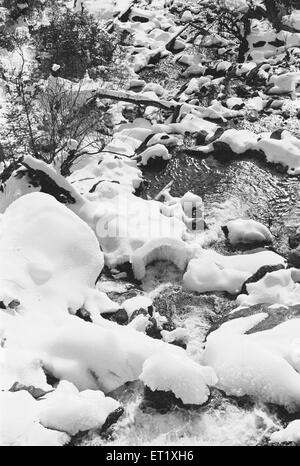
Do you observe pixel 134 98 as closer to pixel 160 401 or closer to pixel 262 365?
pixel 262 365

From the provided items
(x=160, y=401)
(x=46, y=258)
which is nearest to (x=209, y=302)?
(x=46, y=258)

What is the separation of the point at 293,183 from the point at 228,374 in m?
5.84

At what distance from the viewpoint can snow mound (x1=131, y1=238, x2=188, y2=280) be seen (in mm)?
7035

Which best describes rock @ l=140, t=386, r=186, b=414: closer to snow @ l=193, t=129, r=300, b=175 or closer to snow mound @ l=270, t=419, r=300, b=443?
snow mound @ l=270, t=419, r=300, b=443

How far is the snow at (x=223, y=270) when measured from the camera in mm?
6766

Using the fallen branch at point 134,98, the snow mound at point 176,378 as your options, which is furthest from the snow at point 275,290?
the fallen branch at point 134,98

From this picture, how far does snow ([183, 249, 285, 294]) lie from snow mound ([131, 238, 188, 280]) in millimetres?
→ 209

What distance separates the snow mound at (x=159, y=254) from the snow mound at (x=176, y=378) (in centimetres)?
290

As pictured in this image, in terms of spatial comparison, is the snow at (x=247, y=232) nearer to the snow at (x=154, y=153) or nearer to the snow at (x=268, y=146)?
the snow at (x=268, y=146)

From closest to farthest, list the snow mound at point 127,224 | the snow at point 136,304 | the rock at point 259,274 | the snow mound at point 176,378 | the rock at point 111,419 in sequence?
the rock at point 111,419 < the snow mound at point 176,378 < the snow at point 136,304 < the rock at point 259,274 < the snow mound at point 127,224

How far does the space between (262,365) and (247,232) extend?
12.3 ft

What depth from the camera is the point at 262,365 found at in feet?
13.8

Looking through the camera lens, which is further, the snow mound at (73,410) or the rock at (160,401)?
the rock at (160,401)

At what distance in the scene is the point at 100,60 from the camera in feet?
44.8
